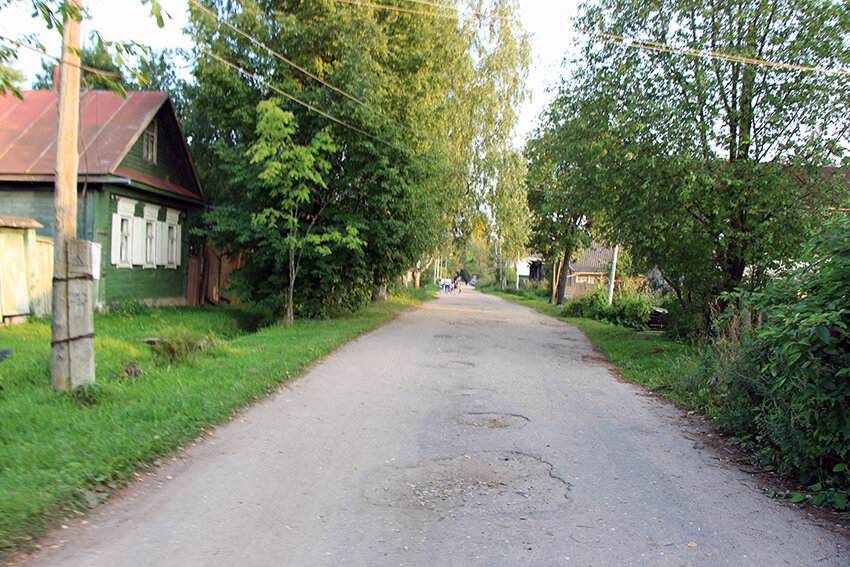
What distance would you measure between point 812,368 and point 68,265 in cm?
744

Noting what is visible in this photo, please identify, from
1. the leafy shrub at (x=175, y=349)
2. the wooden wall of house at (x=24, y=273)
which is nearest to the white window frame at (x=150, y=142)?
the wooden wall of house at (x=24, y=273)

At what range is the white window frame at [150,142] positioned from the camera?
17500 millimetres

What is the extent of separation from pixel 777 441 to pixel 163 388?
6692 mm

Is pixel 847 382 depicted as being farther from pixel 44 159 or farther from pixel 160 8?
pixel 44 159

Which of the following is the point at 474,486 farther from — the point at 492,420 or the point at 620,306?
the point at 620,306

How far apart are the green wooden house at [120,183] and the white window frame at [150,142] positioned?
1.1 inches

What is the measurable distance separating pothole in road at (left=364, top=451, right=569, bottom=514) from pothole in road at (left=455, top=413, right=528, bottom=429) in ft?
3.88

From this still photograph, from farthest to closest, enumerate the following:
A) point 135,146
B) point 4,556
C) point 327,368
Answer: point 135,146
point 327,368
point 4,556

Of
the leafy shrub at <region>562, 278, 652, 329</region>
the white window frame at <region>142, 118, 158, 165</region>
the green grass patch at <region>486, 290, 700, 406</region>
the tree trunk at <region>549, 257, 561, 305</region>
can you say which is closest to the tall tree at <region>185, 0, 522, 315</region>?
the white window frame at <region>142, 118, 158, 165</region>

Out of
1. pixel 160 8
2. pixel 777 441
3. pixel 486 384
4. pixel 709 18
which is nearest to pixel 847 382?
pixel 777 441

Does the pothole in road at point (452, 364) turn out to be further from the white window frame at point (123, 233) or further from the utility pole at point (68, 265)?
the white window frame at point (123, 233)

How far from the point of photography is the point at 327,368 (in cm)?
1012

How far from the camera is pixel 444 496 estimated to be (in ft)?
15.5

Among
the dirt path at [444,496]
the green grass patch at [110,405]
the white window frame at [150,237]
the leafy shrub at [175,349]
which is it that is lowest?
the dirt path at [444,496]
